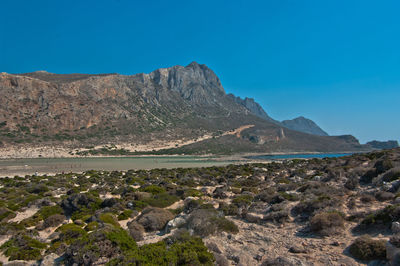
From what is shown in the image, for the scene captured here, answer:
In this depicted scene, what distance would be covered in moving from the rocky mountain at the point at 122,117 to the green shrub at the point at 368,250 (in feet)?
306

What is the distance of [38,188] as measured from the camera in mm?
19844

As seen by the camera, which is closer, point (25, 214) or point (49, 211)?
point (49, 211)

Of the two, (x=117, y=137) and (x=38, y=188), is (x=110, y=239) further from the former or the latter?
(x=117, y=137)

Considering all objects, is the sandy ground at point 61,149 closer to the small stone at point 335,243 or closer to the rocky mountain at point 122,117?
the rocky mountain at point 122,117

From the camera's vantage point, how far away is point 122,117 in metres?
117

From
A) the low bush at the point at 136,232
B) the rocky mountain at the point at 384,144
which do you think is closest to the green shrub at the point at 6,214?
the low bush at the point at 136,232

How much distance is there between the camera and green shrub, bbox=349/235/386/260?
5.82 m

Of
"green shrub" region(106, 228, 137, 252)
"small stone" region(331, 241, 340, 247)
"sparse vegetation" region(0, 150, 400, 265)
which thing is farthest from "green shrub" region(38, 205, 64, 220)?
"small stone" region(331, 241, 340, 247)

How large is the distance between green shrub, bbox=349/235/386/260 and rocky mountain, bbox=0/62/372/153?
93.3 meters

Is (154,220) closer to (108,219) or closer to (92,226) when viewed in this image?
(108,219)

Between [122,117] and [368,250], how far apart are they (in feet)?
392

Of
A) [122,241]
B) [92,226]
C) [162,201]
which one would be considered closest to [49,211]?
[92,226]

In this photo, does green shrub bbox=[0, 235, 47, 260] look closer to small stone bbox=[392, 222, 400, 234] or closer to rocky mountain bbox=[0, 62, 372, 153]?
small stone bbox=[392, 222, 400, 234]

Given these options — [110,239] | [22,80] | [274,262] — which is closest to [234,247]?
[274,262]
